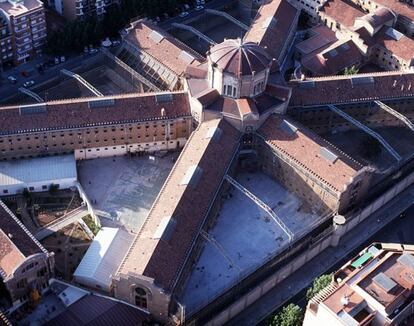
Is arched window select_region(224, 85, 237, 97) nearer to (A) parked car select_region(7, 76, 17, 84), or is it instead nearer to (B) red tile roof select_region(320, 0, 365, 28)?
(B) red tile roof select_region(320, 0, 365, 28)

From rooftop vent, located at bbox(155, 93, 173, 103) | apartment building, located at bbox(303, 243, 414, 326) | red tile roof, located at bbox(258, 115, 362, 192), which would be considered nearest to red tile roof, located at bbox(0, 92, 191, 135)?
rooftop vent, located at bbox(155, 93, 173, 103)

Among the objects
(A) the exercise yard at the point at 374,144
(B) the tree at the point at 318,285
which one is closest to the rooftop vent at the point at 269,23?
(A) the exercise yard at the point at 374,144

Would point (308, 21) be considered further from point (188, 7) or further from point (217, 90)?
point (217, 90)

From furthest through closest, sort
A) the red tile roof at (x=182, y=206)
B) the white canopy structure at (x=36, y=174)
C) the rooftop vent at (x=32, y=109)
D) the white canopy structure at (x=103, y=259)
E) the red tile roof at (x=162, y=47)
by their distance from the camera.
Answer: the red tile roof at (x=162, y=47), the rooftop vent at (x=32, y=109), the white canopy structure at (x=36, y=174), the white canopy structure at (x=103, y=259), the red tile roof at (x=182, y=206)

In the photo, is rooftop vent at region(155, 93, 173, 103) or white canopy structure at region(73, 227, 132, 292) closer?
white canopy structure at region(73, 227, 132, 292)

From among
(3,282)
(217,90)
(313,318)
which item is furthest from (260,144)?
(3,282)

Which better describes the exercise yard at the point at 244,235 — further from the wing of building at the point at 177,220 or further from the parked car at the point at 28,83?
the parked car at the point at 28,83
